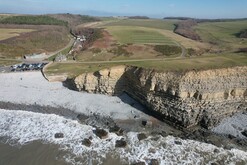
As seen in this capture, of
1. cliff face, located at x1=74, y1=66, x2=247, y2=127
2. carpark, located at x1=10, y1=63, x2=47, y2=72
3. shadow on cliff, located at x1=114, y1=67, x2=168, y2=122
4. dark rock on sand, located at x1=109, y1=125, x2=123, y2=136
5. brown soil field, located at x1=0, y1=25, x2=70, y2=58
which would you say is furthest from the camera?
brown soil field, located at x1=0, y1=25, x2=70, y2=58

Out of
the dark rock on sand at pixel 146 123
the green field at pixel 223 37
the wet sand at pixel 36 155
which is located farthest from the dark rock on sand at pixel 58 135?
the green field at pixel 223 37

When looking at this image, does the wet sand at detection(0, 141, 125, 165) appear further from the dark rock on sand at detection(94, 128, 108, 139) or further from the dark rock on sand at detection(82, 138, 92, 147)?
the dark rock on sand at detection(94, 128, 108, 139)

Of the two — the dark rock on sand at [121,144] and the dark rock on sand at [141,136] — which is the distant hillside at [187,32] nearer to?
the dark rock on sand at [141,136]

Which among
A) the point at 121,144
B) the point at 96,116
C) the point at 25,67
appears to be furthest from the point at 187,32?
the point at 121,144

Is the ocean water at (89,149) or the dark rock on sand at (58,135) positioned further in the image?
the dark rock on sand at (58,135)

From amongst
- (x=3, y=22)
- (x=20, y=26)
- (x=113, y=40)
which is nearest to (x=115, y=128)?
(x=113, y=40)

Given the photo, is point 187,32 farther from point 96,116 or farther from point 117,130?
point 117,130

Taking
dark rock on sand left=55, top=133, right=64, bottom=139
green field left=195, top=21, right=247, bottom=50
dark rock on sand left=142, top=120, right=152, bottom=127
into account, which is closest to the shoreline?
dark rock on sand left=142, top=120, right=152, bottom=127
